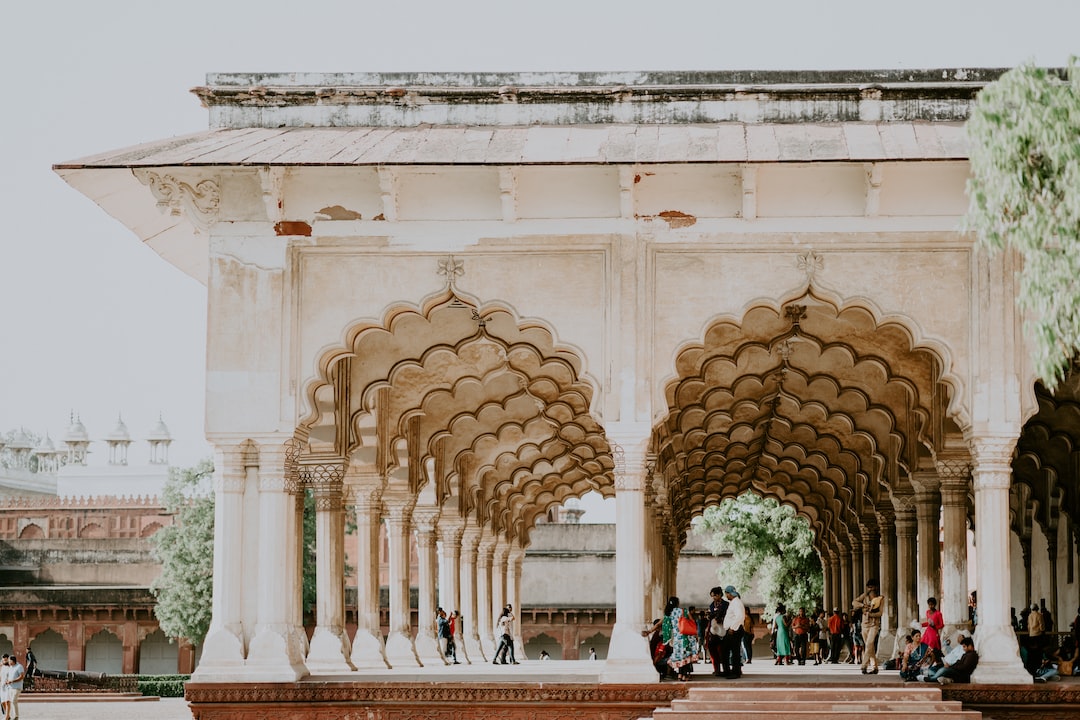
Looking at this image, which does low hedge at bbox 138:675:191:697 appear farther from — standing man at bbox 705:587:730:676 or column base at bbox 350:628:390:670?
standing man at bbox 705:587:730:676

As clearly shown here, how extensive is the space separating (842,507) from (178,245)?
1701cm

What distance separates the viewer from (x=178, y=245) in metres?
17.9

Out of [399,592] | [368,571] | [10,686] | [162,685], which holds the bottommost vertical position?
[162,685]

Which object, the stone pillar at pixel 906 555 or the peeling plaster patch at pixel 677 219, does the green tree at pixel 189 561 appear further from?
→ the peeling plaster patch at pixel 677 219

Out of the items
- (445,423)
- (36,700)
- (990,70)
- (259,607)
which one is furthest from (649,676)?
(36,700)

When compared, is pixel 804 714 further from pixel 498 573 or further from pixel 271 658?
pixel 498 573

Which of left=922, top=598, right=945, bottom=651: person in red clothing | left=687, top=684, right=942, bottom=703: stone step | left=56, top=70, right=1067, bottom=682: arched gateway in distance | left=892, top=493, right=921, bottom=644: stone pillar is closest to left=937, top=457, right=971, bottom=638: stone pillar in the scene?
left=922, top=598, right=945, bottom=651: person in red clothing

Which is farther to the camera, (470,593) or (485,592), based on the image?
(485,592)

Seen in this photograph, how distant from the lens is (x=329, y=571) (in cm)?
1956

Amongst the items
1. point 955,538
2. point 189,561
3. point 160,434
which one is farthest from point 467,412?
point 160,434

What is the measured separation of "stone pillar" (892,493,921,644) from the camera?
23.6 m

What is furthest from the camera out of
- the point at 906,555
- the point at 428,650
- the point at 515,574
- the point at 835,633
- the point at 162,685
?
the point at 162,685

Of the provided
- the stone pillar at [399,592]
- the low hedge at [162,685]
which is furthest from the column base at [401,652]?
the low hedge at [162,685]

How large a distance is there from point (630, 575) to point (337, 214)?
431 cm
